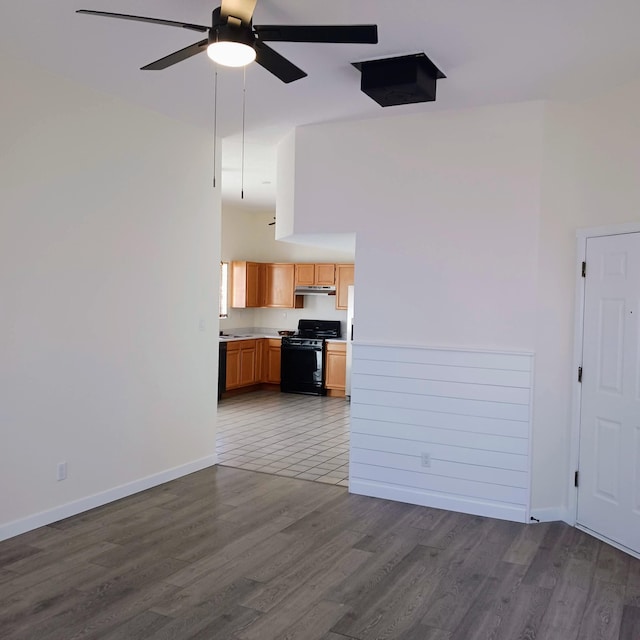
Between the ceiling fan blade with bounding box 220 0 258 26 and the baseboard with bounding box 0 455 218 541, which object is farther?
the baseboard with bounding box 0 455 218 541

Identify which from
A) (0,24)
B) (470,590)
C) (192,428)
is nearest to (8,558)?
(192,428)

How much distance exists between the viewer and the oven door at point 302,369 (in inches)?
357

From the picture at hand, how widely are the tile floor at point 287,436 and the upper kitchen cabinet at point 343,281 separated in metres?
1.50

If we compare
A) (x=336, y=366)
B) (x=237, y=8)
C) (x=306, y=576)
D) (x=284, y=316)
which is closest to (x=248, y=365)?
(x=284, y=316)

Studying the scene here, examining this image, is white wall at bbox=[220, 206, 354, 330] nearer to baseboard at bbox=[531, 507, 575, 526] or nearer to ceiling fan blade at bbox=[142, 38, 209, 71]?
baseboard at bbox=[531, 507, 575, 526]

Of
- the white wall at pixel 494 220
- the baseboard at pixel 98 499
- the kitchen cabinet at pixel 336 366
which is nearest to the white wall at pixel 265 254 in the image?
the kitchen cabinet at pixel 336 366

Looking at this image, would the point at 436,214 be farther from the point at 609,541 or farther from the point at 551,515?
the point at 609,541

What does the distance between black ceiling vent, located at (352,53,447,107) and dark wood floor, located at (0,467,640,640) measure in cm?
269

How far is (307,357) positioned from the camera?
30.0 ft

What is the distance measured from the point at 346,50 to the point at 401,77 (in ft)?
1.13

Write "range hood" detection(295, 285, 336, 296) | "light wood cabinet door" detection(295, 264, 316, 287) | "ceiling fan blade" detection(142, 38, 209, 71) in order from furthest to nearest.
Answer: "light wood cabinet door" detection(295, 264, 316, 287) → "range hood" detection(295, 285, 336, 296) → "ceiling fan blade" detection(142, 38, 209, 71)

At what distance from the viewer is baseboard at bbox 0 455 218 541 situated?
365 centimetres

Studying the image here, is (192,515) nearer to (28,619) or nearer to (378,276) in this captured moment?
(28,619)

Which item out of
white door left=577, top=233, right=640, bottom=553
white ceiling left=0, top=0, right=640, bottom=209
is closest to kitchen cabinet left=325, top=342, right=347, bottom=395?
white ceiling left=0, top=0, right=640, bottom=209
